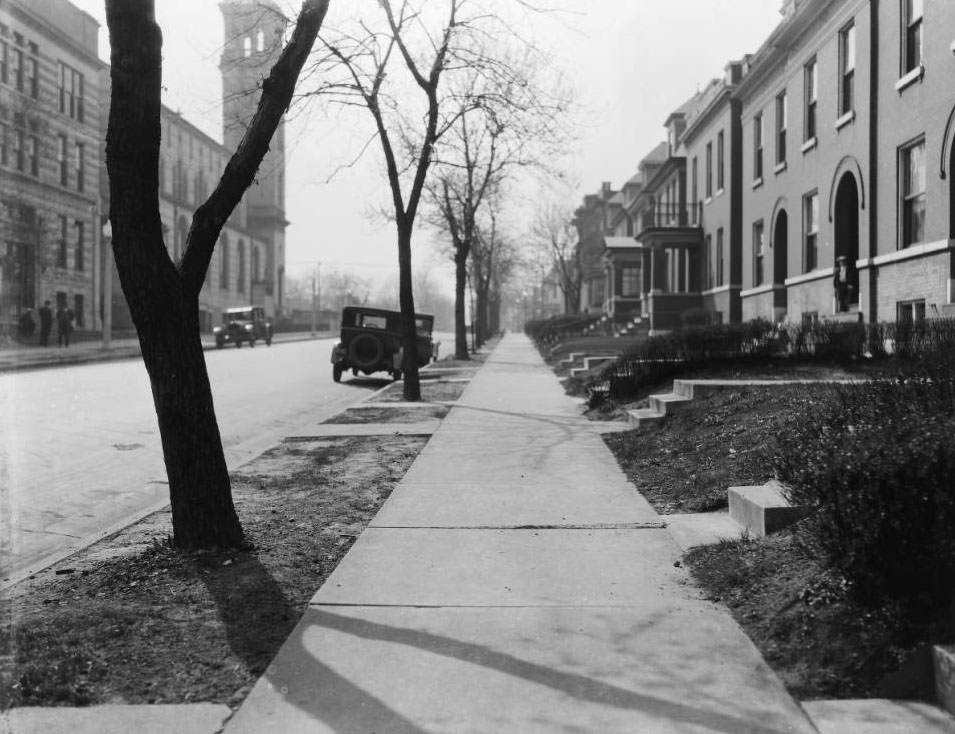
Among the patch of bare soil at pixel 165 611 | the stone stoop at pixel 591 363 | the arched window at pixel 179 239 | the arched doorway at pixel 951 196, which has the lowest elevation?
the patch of bare soil at pixel 165 611

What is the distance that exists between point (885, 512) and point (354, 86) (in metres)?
13.3

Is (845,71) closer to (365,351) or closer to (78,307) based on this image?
(365,351)

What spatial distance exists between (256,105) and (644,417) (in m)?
5.63

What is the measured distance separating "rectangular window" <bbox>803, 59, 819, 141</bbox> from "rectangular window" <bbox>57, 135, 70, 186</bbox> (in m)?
36.7

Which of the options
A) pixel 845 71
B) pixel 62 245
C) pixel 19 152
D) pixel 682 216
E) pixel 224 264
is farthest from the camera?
pixel 224 264

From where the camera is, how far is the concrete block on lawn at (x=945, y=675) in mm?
3406

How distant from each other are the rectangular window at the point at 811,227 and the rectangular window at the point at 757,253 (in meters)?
4.44

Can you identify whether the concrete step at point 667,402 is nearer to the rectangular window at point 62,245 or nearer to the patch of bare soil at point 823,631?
the patch of bare soil at point 823,631

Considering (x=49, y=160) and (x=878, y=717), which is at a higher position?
(x=49, y=160)

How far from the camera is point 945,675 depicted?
3.47 metres

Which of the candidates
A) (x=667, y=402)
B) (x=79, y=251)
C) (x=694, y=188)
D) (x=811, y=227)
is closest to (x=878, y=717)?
(x=667, y=402)

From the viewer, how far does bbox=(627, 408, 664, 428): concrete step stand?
10.5 meters

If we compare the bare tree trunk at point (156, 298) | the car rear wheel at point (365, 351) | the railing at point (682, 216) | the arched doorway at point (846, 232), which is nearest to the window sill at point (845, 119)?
the arched doorway at point (846, 232)

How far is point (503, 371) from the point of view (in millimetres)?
25641
